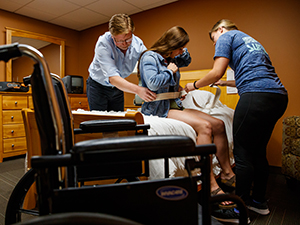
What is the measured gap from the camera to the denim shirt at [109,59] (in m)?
1.95

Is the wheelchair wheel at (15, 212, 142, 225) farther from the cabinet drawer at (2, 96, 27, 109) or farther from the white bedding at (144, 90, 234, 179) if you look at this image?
the cabinet drawer at (2, 96, 27, 109)

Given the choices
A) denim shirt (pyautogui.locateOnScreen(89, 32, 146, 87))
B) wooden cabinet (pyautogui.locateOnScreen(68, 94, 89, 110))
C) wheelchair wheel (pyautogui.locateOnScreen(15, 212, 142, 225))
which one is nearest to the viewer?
wheelchair wheel (pyautogui.locateOnScreen(15, 212, 142, 225))

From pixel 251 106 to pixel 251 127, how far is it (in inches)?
5.3

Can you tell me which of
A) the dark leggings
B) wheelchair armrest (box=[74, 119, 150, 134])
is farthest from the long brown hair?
wheelchair armrest (box=[74, 119, 150, 134])

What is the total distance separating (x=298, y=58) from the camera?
2604 mm

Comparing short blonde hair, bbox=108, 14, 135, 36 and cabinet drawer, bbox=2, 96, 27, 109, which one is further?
cabinet drawer, bbox=2, 96, 27, 109

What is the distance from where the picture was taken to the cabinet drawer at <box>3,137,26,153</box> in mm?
3232

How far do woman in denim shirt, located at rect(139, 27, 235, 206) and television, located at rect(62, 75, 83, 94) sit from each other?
8.99ft

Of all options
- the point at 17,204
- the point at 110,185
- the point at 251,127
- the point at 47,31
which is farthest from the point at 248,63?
the point at 47,31

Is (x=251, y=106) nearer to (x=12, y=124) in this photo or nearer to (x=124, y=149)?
(x=124, y=149)


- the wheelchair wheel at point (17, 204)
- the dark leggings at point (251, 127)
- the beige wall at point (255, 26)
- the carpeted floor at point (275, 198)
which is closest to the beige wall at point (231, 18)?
the beige wall at point (255, 26)

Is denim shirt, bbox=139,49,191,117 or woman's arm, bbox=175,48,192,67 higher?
woman's arm, bbox=175,48,192,67

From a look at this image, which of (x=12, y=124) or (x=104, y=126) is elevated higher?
(x=104, y=126)

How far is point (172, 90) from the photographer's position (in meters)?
1.90
